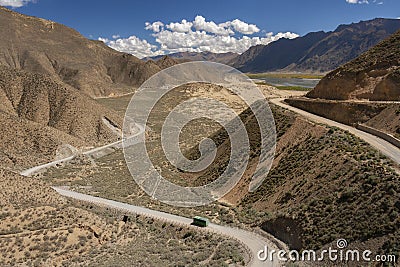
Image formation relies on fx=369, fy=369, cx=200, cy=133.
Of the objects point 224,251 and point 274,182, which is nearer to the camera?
point 224,251

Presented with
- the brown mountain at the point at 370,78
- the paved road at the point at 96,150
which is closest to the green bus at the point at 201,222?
the brown mountain at the point at 370,78

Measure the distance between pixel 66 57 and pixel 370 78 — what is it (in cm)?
13870

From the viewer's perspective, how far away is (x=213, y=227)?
2381 cm

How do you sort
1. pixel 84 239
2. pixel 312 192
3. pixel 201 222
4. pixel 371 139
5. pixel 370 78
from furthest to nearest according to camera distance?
pixel 370 78 → pixel 371 139 → pixel 201 222 → pixel 312 192 → pixel 84 239

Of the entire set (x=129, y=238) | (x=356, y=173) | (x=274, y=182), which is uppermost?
(x=356, y=173)

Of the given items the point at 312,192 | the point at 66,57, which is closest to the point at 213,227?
the point at 312,192

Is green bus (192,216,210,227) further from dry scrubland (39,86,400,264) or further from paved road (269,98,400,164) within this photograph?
paved road (269,98,400,164)

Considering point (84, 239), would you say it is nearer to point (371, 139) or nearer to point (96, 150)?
point (371, 139)

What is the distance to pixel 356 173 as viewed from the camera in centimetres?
2078

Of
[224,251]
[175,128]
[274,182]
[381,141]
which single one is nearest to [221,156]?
[274,182]

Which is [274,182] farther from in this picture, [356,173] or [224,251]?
[224,251]

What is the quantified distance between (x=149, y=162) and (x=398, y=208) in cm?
3326

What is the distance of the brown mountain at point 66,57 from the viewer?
135 metres

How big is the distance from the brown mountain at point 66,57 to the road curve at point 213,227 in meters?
101
